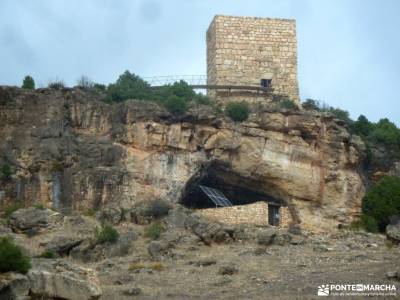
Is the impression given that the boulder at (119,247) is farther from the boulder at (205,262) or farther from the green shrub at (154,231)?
the boulder at (205,262)

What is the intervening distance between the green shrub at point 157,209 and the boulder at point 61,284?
1286 cm

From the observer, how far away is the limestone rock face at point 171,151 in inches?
1425

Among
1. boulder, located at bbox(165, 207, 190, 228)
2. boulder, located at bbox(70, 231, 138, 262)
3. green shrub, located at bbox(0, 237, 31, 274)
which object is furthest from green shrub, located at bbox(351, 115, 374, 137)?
green shrub, located at bbox(0, 237, 31, 274)

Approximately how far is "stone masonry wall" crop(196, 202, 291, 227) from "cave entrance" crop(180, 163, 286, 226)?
109 cm

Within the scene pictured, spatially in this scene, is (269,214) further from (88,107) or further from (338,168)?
(88,107)

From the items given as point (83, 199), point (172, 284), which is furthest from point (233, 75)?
point (172, 284)

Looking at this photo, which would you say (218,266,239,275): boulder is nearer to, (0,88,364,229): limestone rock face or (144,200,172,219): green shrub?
(144,200,172,219): green shrub

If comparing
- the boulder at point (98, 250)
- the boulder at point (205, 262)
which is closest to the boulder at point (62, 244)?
the boulder at point (98, 250)

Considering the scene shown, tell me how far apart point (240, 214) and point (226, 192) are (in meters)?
4.05

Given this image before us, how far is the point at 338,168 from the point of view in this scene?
1497 inches

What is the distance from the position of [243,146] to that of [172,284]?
1208 centimetres

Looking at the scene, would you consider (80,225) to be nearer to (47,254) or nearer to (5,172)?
(5,172)

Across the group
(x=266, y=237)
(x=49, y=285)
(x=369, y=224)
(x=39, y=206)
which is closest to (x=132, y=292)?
(x=49, y=285)

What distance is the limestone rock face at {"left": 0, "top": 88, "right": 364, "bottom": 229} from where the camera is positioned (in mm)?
36188
